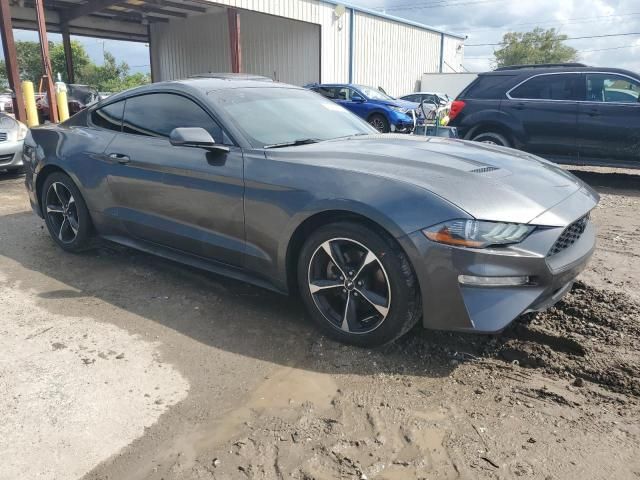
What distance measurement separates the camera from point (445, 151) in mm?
3387

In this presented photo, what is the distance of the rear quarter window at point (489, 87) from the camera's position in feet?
27.7

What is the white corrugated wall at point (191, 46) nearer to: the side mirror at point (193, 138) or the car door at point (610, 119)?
the car door at point (610, 119)

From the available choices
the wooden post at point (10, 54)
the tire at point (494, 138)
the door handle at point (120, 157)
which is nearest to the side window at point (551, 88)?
the tire at point (494, 138)

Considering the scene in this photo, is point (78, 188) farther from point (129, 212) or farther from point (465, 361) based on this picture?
point (465, 361)

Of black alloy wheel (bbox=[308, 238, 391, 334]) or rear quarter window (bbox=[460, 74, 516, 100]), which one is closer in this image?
black alloy wheel (bbox=[308, 238, 391, 334])

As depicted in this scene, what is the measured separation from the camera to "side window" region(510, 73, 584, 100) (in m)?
8.05

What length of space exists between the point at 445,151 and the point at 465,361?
1315mm

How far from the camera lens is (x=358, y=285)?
2955mm

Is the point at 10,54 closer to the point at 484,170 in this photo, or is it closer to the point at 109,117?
the point at 109,117

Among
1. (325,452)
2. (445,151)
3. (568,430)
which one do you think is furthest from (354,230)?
(568,430)

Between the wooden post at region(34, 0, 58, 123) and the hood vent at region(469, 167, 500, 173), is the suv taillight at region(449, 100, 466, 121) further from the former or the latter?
the wooden post at region(34, 0, 58, 123)

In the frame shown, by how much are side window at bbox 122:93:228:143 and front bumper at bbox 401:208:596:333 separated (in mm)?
1675

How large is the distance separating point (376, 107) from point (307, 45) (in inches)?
334

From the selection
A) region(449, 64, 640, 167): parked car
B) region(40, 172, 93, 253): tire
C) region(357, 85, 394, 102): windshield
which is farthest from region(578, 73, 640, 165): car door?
region(357, 85, 394, 102): windshield
